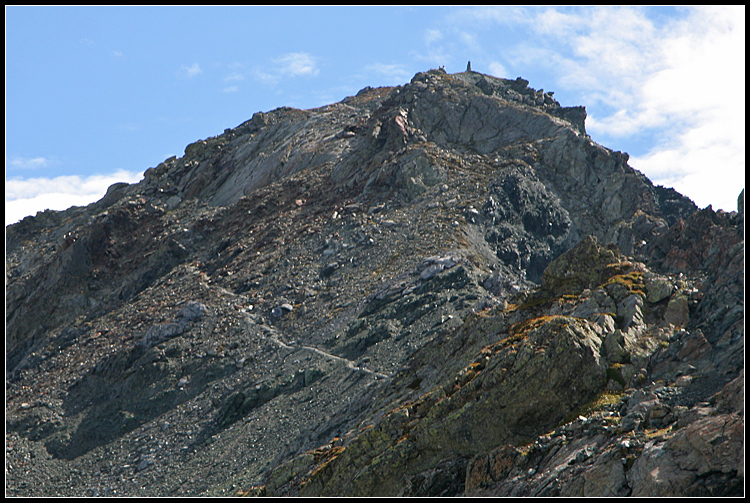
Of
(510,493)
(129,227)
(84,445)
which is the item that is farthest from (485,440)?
(129,227)

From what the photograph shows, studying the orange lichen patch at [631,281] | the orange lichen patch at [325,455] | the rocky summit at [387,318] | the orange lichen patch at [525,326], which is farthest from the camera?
the orange lichen patch at [631,281]

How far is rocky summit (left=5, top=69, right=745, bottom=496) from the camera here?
26219mm

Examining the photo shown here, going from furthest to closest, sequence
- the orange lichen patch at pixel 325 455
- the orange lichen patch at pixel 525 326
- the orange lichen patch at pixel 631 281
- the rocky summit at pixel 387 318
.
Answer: the orange lichen patch at pixel 631 281, the orange lichen patch at pixel 525 326, the orange lichen patch at pixel 325 455, the rocky summit at pixel 387 318

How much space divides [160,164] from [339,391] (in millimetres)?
86314

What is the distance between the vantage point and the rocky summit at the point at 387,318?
26219 millimetres

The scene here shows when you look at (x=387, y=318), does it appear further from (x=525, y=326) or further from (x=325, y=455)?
(x=325, y=455)

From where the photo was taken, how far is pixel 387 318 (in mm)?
59000

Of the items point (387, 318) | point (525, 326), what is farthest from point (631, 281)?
point (387, 318)

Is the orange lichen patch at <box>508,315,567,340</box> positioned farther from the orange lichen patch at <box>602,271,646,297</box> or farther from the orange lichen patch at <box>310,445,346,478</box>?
the orange lichen patch at <box>310,445,346,478</box>

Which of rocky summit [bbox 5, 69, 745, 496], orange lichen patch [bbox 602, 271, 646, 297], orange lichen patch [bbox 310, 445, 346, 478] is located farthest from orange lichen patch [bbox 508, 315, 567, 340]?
orange lichen patch [bbox 310, 445, 346, 478]

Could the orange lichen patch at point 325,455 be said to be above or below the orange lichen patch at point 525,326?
below

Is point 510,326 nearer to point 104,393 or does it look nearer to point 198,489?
point 198,489

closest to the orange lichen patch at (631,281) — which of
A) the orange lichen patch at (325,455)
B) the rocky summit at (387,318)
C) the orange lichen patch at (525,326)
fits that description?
the rocky summit at (387,318)

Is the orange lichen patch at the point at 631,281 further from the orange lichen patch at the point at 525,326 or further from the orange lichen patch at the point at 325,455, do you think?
the orange lichen patch at the point at 325,455
